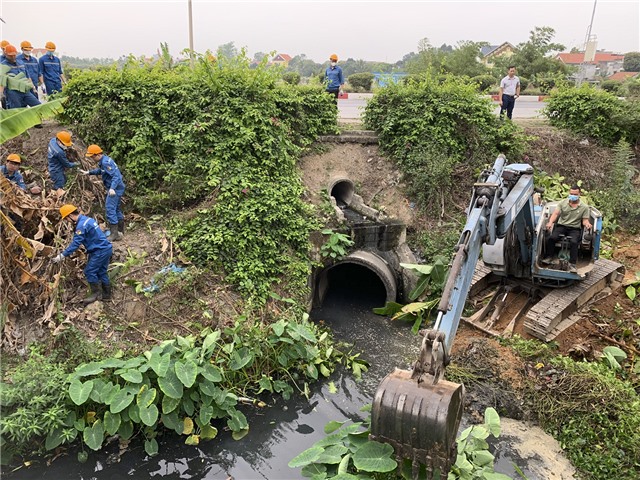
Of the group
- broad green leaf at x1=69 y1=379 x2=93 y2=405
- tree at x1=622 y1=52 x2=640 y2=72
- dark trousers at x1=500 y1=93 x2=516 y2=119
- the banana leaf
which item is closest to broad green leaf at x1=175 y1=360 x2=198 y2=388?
broad green leaf at x1=69 y1=379 x2=93 y2=405

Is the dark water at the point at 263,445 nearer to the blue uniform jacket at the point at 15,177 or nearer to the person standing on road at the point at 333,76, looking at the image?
the blue uniform jacket at the point at 15,177

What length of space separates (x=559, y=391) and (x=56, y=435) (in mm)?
7239

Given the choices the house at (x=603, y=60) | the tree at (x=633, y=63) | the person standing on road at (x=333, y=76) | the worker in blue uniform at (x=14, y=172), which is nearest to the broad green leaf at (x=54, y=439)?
the worker in blue uniform at (x=14, y=172)

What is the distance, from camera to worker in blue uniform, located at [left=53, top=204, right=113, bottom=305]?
812 centimetres

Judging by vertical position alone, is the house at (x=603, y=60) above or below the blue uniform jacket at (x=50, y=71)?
above

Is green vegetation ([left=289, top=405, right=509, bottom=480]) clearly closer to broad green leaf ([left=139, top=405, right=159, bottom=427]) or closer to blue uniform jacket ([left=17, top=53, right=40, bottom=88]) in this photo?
broad green leaf ([left=139, top=405, right=159, bottom=427])

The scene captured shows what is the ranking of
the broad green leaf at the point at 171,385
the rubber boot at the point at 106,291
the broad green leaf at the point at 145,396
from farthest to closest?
the rubber boot at the point at 106,291, the broad green leaf at the point at 171,385, the broad green leaf at the point at 145,396

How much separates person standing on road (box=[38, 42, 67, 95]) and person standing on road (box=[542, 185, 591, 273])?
1129 centimetres

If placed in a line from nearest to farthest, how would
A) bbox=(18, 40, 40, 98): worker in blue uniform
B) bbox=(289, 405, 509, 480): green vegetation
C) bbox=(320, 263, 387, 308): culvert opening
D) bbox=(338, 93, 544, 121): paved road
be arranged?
bbox=(289, 405, 509, 480): green vegetation
bbox=(18, 40, 40, 98): worker in blue uniform
bbox=(320, 263, 387, 308): culvert opening
bbox=(338, 93, 544, 121): paved road

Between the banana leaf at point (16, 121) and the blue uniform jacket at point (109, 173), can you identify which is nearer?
the banana leaf at point (16, 121)

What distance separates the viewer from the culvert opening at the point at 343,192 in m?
12.9

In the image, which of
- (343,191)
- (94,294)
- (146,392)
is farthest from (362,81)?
(146,392)

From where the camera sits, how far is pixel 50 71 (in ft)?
40.0

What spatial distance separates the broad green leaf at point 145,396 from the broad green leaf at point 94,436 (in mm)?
621
